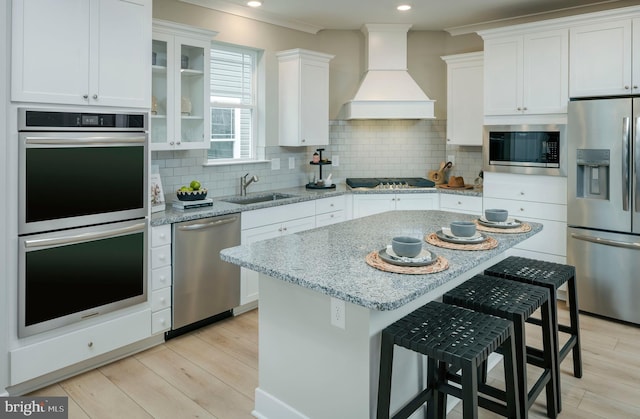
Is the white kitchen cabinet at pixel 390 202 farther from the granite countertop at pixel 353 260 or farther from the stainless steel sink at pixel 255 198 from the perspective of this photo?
the granite countertop at pixel 353 260

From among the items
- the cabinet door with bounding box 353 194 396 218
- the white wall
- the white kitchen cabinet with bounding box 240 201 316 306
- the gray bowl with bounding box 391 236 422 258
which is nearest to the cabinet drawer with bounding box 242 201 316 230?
the white kitchen cabinet with bounding box 240 201 316 306

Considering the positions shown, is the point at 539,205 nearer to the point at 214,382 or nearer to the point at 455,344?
the point at 455,344

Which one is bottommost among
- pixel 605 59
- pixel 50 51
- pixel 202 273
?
pixel 202 273

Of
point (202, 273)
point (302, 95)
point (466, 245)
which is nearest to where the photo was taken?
point (466, 245)

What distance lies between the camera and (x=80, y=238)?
112 inches

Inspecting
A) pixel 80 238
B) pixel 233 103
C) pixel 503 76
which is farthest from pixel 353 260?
pixel 503 76

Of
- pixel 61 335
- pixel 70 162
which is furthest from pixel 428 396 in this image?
pixel 70 162

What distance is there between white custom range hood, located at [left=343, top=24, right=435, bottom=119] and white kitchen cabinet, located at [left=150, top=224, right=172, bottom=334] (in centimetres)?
272

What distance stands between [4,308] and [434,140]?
4580 millimetres

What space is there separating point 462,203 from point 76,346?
367 cm

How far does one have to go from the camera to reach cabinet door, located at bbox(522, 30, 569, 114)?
411 cm

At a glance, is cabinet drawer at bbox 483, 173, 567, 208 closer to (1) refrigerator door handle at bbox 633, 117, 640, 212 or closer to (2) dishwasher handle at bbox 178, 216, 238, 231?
(1) refrigerator door handle at bbox 633, 117, 640, 212

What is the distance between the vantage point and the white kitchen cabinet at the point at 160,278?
3.32m

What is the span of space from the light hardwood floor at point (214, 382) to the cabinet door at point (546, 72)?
6.44 ft
